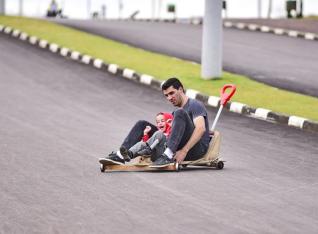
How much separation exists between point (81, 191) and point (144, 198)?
66 cm

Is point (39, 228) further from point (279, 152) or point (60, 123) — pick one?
point (60, 123)

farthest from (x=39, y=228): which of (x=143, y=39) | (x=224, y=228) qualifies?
(x=143, y=39)

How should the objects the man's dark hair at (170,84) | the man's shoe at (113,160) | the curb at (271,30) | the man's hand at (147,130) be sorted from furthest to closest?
the curb at (271,30) → the man's hand at (147,130) → the man's dark hair at (170,84) → the man's shoe at (113,160)

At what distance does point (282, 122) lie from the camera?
52.5 ft

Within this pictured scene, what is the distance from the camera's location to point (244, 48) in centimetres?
2781

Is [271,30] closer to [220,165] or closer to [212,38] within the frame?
[212,38]

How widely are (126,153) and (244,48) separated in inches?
679

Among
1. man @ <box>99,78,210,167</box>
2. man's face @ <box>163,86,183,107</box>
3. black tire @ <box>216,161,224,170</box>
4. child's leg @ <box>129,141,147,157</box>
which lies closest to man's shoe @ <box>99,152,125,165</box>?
man @ <box>99,78,210,167</box>

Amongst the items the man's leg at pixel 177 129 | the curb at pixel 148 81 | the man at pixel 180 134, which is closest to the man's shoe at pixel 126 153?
the man at pixel 180 134

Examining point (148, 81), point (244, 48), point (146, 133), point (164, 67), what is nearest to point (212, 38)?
point (148, 81)

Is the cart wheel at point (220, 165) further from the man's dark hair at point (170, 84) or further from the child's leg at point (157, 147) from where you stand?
the man's dark hair at point (170, 84)

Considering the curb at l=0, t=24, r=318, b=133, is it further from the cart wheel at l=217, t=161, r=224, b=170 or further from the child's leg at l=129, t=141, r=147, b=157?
the child's leg at l=129, t=141, r=147, b=157

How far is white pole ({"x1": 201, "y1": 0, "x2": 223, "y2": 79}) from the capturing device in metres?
20.4

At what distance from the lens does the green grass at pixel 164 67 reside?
17.6 m
